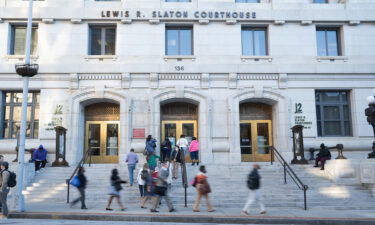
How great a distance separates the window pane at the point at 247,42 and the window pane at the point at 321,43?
3.94 meters

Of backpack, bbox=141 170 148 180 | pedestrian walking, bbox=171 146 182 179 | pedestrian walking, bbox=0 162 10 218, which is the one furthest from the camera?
pedestrian walking, bbox=171 146 182 179

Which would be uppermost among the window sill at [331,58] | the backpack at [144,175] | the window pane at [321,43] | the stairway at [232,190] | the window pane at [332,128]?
the window pane at [321,43]

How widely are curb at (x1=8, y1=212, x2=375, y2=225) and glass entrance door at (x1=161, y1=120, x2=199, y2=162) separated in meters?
9.17

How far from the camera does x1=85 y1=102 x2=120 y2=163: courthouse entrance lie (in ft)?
64.8

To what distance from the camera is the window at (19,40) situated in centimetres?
1972

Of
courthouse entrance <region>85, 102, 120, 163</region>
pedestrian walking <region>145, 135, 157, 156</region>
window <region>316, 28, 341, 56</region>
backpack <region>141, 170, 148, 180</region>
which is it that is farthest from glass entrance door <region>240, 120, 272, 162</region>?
backpack <region>141, 170, 148, 180</region>

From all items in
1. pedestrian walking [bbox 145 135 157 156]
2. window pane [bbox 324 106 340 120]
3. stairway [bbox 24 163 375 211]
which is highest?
window pane [bbox 324 106 340 120]

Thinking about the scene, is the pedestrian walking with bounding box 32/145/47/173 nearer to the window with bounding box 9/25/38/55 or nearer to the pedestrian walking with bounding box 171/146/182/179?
the window with bounding box 9/25/38/55

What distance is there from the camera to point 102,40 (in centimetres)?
2014

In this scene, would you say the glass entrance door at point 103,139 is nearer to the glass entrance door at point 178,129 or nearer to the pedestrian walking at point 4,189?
the glass entrance door at point 178,129

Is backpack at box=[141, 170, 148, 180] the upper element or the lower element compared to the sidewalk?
upper

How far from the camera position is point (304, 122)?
19.3m

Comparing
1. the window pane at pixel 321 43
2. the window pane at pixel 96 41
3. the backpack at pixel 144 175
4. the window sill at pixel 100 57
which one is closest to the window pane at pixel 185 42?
the window sill at pixel 100 57

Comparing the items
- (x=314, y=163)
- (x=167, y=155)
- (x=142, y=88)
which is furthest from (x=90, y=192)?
(x=314, y=163)
